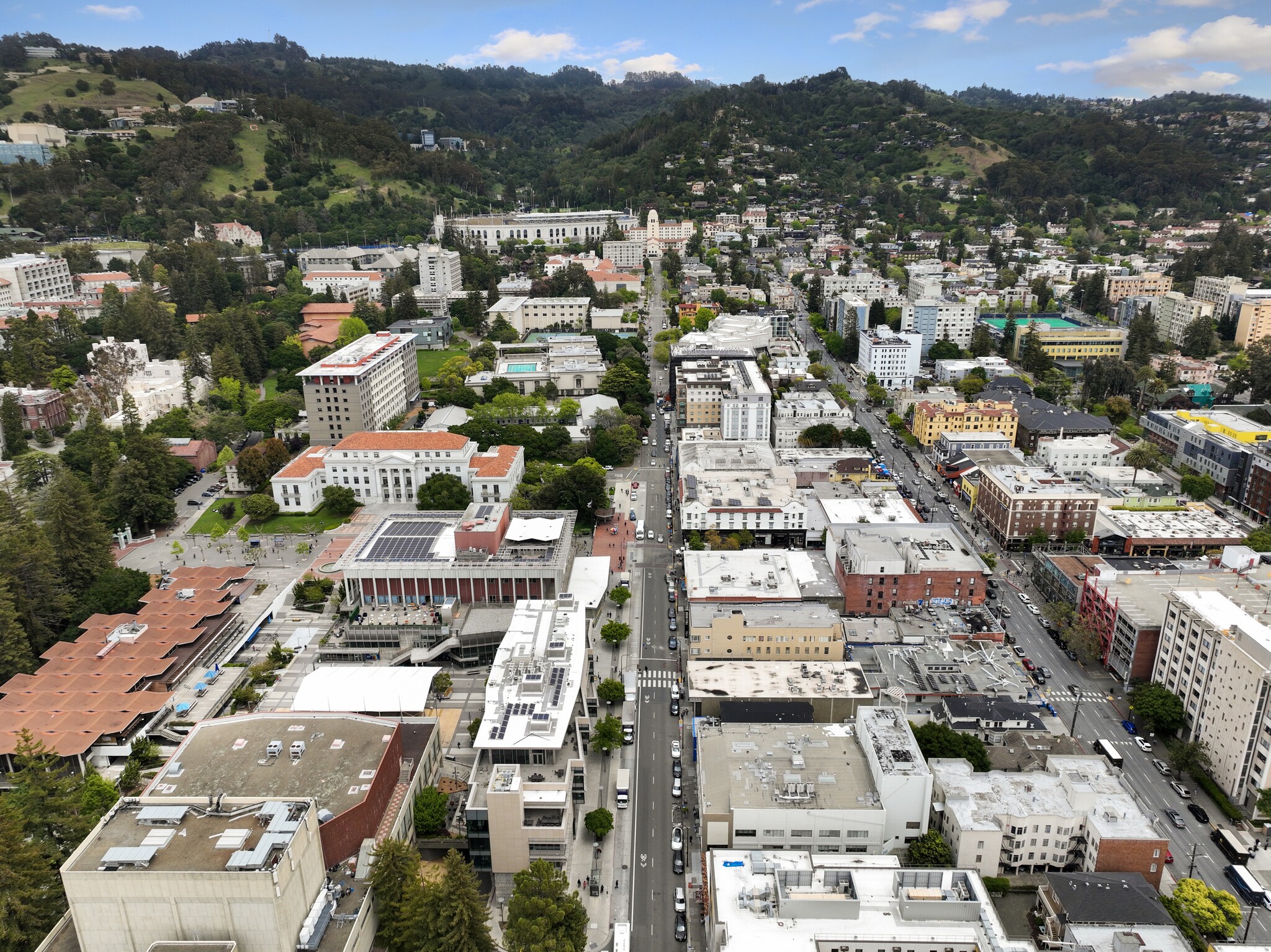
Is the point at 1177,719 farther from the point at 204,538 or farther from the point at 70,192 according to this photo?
the point at 70,192

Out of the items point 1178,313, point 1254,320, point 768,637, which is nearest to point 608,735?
point 768,637

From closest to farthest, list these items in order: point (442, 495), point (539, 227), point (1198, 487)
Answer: point (442, 495) → point (1198, 487) → point (539, 227)

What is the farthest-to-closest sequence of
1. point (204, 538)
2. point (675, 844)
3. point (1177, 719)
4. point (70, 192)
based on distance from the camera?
point (70, 192) → point (204, 538) → point (1177, 719) → point (675, 844)

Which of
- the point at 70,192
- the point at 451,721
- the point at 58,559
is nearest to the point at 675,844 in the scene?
the point at 451,721

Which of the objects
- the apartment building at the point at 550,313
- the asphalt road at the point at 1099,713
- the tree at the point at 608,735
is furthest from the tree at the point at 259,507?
the apartment building at the point at 550,313

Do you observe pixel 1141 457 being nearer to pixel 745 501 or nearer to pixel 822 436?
pixel 822 436

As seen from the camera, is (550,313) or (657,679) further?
(550,313)

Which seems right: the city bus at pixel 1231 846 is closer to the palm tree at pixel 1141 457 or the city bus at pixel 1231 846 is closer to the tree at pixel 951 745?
the tree at pixel 951 745
